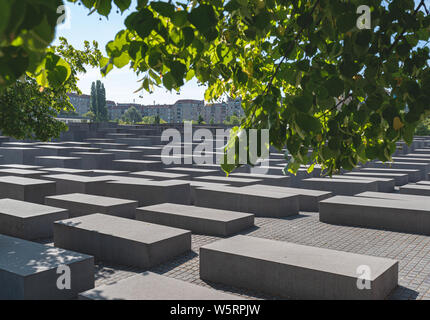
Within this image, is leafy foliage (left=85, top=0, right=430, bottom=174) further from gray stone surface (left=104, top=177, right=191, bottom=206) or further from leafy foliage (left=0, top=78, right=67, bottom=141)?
gray stone surface (left=104, top=177, right=191, bottom=206)

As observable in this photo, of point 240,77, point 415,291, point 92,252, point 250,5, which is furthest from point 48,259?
point 415,291

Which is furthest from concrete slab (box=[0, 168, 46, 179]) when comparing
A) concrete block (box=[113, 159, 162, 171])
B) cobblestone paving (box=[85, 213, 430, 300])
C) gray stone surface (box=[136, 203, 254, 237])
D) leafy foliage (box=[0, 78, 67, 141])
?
cobblestone paving (box=[85, 213, 430, 300])

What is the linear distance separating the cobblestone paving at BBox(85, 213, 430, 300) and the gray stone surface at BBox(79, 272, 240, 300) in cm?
170

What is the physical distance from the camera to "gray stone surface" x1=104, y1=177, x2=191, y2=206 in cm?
1352

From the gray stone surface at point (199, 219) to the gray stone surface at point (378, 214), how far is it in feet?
7.99

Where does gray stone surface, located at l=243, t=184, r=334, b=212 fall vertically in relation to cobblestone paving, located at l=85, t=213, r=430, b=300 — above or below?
above

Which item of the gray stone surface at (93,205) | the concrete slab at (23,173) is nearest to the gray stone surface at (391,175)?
the gray stone surface at (93,205)

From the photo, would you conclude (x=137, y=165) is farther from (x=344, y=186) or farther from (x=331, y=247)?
(x=331, y=247)

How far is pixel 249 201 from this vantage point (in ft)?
42.3

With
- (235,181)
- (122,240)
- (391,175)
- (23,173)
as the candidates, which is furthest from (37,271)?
(391,175)

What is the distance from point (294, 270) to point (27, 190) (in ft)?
32.6

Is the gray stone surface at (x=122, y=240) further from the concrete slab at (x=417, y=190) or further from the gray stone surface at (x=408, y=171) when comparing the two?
the gray stone surface at (x=408, y=171)

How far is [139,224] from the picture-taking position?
9.52 metres
